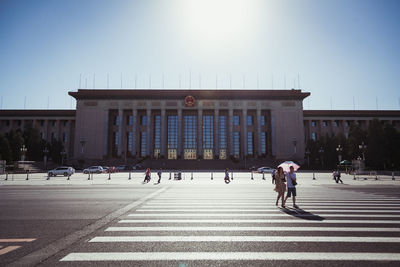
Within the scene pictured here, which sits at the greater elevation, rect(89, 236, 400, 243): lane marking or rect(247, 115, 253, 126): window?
rect(247, 115, 253, 126): window

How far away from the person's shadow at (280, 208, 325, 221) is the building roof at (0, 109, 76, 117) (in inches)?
3180

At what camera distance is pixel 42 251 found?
4848mm

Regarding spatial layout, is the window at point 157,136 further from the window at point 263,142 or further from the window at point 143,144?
the window at point 263,142

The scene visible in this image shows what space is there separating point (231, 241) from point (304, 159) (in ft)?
223

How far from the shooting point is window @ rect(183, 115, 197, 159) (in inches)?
2736

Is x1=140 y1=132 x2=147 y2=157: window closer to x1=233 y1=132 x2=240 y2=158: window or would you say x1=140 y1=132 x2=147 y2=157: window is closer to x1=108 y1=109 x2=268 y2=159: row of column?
x1=108 y1=109 x2=268 y2=159: row of column

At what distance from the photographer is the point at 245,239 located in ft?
18.4

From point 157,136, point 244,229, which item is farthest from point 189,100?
point 244,229

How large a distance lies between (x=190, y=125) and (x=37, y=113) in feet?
162

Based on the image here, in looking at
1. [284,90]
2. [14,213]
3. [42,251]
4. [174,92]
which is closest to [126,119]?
[174,92]

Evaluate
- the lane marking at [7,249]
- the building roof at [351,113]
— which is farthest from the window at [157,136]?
the lane marking at [7,249]

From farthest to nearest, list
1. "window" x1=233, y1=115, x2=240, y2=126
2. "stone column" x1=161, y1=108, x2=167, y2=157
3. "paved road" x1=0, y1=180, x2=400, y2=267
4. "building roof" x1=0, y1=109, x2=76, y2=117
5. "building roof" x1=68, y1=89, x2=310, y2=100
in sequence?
"building roof" x1=0, y1=109, x2=76, y2=117
"window" x1=233, y1=115, x2=240, y2=126
"building roof" x1=68, y1=89, x2=310, y2=100
"stone column" x1=161, y1=108, x2=167, y2=157
"paved road" x1=0, y1=180, x2=400, y2=267

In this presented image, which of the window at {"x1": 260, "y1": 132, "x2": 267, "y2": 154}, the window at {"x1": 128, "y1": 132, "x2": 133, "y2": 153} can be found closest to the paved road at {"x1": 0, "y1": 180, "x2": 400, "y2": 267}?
the window at {"x1": 260, "y1": 132, "x2": 267, "y2": 154}

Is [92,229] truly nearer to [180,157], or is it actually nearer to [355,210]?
[355,210]
